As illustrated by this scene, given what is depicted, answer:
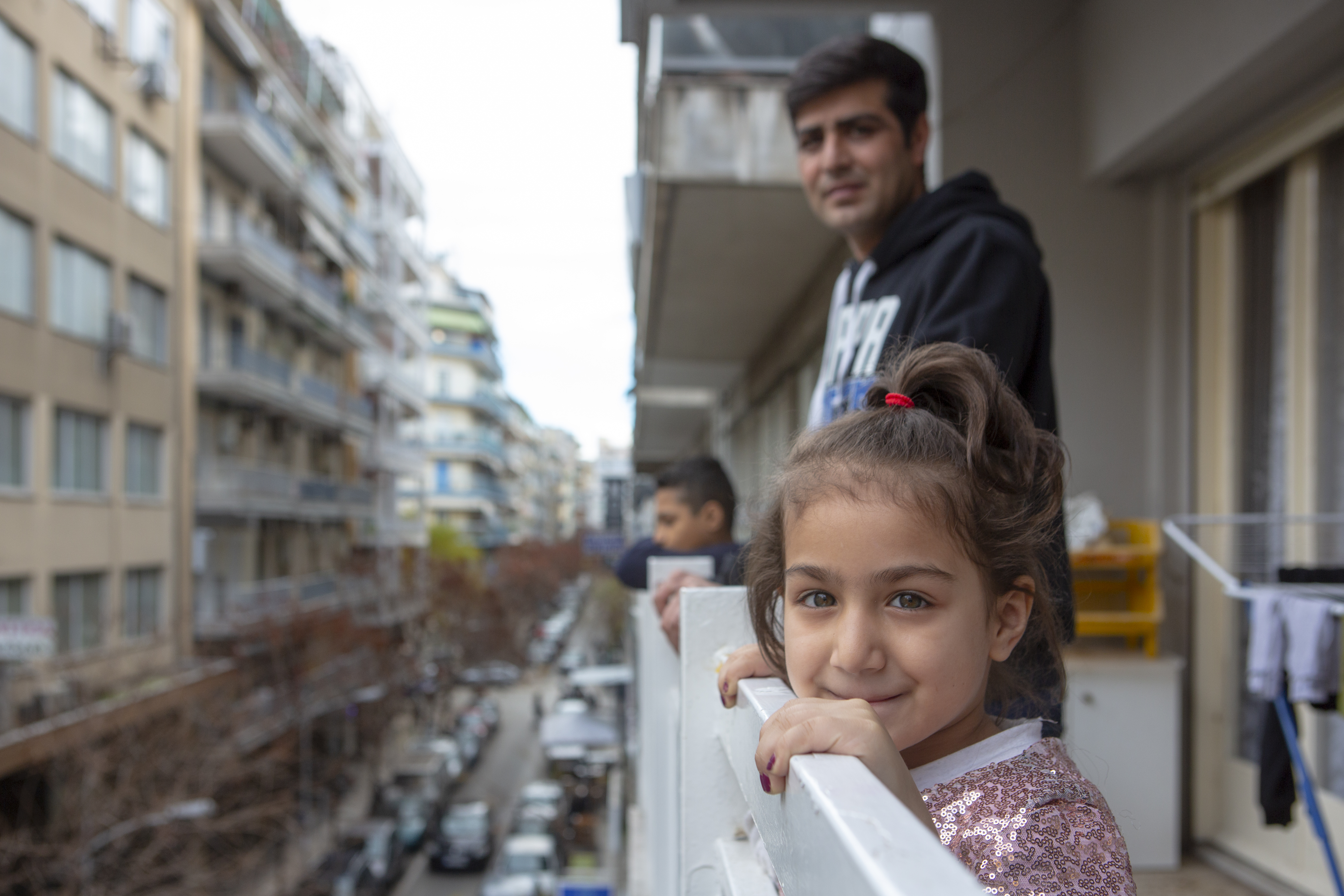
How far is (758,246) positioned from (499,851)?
17.8 m

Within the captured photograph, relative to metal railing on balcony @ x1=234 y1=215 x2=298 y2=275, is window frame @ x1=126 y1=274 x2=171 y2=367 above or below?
below

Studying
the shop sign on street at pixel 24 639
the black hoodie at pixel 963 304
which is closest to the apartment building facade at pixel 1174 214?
the black hoodie at pixel 963 304

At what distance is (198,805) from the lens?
13234 millimetres

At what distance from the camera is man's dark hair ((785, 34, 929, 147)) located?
2047 millimetres

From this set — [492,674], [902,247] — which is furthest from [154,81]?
[492,674]

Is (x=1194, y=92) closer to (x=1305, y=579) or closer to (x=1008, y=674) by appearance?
(x=1305, y=579)

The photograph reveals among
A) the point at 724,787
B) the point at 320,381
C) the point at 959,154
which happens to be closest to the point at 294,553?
the point at 320,381

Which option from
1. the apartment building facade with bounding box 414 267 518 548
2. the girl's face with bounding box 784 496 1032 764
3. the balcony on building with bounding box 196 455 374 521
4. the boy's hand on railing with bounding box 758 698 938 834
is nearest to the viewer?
the boy's hand on railing with bounding box 758 698 938 834

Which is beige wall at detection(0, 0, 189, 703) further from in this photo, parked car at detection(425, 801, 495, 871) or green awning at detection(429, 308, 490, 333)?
green awning at detection(429, 308, 490, 333)

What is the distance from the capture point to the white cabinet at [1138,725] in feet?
13.4

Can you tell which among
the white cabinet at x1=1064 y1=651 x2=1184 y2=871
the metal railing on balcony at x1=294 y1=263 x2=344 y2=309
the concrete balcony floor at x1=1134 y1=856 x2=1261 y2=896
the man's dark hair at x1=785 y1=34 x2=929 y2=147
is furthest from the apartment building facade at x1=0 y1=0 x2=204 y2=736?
the man's dark hair at x1=785 y1=34 x2=929 y2=147

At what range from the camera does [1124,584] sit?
439cm

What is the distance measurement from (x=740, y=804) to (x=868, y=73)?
1.48 m

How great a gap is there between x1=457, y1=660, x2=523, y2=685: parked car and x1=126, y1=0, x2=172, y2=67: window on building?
21.4 m
